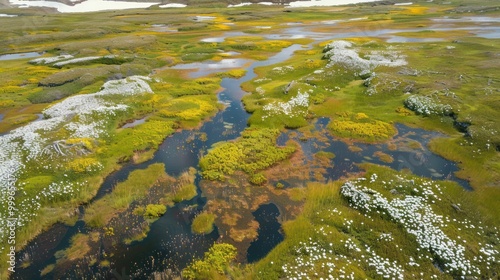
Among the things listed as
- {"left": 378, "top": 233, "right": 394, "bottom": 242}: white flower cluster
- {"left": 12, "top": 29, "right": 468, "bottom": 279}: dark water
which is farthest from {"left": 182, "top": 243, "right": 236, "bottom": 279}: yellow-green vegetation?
{"left": 378, "top": 233, "right": 394, "bottom": 242}: white flower cluster

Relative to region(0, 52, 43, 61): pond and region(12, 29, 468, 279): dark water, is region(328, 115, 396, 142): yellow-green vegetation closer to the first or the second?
region(12, 29, 468, 279): dark water

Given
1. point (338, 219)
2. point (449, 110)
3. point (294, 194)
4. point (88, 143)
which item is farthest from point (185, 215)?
point (449, 110)

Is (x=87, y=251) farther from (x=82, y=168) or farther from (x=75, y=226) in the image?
(x=82, y=168)

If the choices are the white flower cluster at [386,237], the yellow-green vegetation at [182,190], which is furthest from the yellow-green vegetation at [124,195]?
the white flower cluster at [386,237]

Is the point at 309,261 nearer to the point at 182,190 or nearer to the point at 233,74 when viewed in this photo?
the point at 182,190

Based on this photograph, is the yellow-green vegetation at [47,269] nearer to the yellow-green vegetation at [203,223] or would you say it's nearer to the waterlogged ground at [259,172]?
the waterlogged ground at [259,172]

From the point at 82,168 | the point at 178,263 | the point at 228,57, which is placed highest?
the point at 228,57

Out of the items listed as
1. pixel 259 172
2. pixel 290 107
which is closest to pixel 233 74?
pixel 290 107
